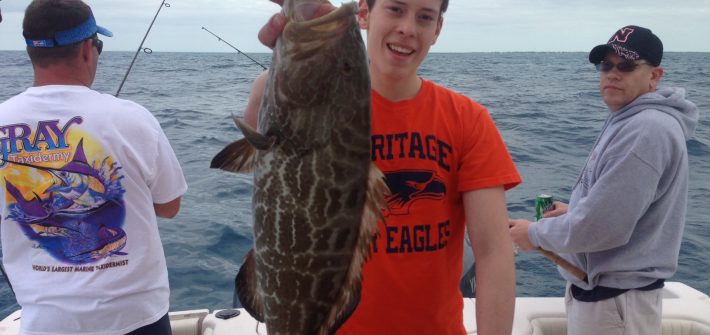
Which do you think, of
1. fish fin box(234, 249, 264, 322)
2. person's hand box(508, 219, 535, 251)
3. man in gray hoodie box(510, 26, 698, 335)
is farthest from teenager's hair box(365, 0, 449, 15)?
person's hand box(508, 219, 535, 251)

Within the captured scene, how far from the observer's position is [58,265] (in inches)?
133

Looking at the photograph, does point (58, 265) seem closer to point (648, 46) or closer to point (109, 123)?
point (109, 123)

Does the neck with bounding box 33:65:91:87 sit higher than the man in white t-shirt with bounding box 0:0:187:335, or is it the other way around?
the neck with bounding box 33:65:91:87

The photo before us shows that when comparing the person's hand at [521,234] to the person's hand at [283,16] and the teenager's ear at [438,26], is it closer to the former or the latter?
the teenager's ear at [438,26]

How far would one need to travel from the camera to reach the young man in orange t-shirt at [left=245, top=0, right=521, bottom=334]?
2.46 m

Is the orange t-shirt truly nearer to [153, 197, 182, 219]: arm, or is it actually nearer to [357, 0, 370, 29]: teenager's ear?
[357, 0, 370, 29]: teenager's ear

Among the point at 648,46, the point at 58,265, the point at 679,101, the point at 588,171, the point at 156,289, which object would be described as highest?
the point at 648,46

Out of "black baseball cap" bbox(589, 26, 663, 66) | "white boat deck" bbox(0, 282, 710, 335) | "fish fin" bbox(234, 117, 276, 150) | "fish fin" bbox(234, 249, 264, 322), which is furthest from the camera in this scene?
"white boat deck" bbox(0, 282, 710, 335)

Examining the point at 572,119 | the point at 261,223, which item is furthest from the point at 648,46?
the point at 572,119

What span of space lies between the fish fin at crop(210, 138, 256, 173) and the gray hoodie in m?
2.61

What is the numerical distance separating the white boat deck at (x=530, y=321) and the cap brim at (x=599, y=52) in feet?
7.63

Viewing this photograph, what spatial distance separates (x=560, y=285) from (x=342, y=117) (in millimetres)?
7069

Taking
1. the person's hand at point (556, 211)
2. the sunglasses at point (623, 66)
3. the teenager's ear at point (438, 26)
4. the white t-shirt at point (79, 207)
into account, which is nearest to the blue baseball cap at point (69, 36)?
the white t-shirt at point (79, 207)

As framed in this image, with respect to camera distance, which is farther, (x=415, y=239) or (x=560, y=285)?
(x=560, y=285)
